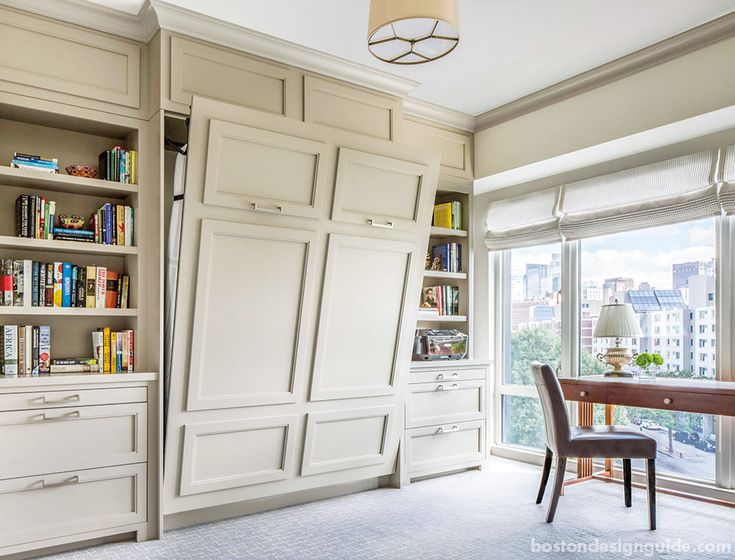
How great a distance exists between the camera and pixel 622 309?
370 cm

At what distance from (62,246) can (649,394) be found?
302 centimetres

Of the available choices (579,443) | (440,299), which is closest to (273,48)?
(440,299)

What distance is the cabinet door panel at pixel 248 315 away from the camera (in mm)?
3016

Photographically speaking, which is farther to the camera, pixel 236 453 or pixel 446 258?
pixel 446 258

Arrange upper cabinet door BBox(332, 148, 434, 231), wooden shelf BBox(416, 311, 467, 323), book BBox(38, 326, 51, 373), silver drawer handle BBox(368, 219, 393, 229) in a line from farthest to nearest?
1. wooden shelf BBox(416, 311, 467, 323)
2. silver drawer handle BBox(368, 219, 393, 229)
3. upper cabinet door BBox(332, 148, 434, 231)
4. book BBox(38, 326, 51, 373)

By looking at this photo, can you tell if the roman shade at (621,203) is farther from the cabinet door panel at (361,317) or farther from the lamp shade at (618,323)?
the cabinet door panel at (361,317)

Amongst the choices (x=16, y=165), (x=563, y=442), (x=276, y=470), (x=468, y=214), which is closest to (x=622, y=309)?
(x=563, y=442)

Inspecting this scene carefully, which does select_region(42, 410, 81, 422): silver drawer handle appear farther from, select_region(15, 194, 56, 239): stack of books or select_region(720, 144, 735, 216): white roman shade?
select_region(720, 144, 735, 216): white roman shade

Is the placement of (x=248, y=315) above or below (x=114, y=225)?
below

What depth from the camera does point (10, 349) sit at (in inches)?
110

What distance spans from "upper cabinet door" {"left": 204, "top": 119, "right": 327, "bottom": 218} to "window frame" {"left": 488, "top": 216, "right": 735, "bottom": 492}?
2066 millimetres

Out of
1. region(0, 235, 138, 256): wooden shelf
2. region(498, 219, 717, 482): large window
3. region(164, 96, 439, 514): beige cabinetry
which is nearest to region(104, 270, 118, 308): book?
region(0, 235, 138, 256): wooden shelf

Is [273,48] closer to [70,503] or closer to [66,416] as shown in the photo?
[66,416]

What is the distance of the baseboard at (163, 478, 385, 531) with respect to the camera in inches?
123
